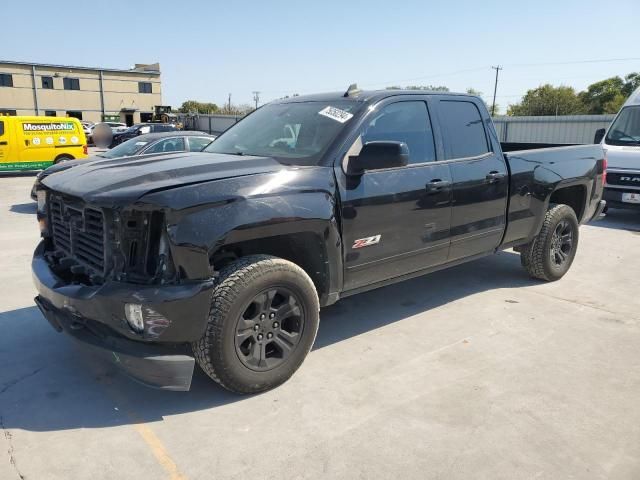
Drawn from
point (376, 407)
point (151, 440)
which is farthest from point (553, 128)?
point (151, 440)

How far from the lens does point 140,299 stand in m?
2.80

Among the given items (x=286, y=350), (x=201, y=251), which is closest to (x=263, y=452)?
(x=286, y=350)

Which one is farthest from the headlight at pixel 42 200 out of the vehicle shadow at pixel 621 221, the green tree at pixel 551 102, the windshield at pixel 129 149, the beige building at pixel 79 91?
the green tree at pixel 551 102

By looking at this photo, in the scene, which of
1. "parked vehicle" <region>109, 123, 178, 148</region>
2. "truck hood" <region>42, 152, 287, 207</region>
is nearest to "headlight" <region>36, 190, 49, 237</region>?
"truck hood" <region>42, 152, 287, 207</region>

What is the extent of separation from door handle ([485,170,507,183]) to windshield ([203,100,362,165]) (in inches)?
57.2

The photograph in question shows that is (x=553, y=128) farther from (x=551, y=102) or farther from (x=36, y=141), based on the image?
(x=551, y=102)

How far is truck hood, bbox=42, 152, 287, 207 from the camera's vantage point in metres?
2.96

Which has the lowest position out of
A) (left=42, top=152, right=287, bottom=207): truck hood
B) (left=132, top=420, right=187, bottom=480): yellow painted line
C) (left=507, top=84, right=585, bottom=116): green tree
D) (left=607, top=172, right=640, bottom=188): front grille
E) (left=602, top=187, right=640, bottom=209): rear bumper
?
(left=132, top=420, right=187, bottom=480): yellow painted line

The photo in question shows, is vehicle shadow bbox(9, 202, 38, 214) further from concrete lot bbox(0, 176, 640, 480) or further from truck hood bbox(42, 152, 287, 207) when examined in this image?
truck hood bbox(42, 152, 287, 207)

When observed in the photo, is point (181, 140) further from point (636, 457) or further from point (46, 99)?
point (46, 99)

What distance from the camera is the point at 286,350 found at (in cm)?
340

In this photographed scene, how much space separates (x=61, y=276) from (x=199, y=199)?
50.3 inches

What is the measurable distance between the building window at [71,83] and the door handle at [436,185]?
62.2m

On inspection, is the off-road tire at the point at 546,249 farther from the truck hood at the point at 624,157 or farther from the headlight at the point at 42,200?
the headlight at the point at 42,200
